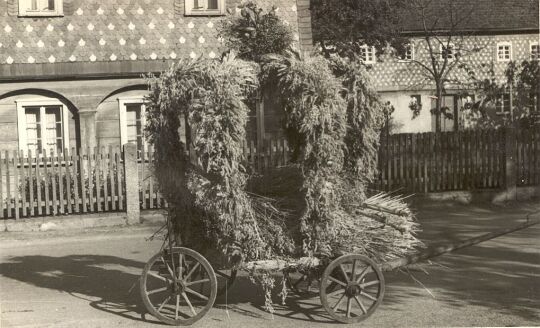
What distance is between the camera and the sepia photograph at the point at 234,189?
21.2 ft

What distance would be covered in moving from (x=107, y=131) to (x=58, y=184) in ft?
9.98

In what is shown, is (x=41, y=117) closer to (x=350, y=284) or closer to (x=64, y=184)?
(x=64, y=184)

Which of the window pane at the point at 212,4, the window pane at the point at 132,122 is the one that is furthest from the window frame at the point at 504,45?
the window pane at the point at 132,122

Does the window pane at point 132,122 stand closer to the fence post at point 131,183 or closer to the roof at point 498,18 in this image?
the fence post at point 131,183

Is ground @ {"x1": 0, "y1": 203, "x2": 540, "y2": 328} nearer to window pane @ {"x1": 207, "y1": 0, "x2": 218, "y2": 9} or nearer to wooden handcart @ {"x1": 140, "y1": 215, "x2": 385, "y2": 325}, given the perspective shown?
wooden handcart @ {"x1": 140, "y1": 215, "x2": 385, "y2": 325}

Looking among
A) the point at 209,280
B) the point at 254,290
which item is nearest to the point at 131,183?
the point at 254,290

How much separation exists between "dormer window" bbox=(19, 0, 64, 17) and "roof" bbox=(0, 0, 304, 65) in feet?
0.40

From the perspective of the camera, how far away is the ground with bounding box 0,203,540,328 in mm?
6816

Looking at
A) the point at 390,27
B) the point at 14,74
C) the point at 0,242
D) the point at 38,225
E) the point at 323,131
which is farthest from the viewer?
the point at 390,27

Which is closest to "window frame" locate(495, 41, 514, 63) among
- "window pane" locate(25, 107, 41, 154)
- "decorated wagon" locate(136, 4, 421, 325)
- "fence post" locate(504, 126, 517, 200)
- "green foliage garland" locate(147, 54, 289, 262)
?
"fence post" locate(504, 126, 517, 200)

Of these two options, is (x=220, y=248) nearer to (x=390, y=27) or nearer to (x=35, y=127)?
(x=35, y=127)

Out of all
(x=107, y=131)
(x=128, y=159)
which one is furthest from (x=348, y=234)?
(x=107, y=131)

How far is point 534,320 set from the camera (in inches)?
260

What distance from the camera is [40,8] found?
16062 mm
